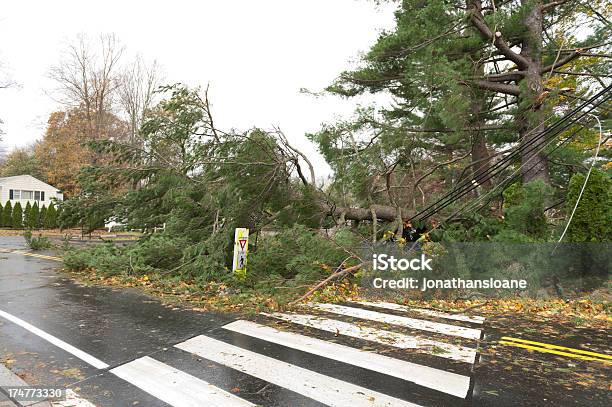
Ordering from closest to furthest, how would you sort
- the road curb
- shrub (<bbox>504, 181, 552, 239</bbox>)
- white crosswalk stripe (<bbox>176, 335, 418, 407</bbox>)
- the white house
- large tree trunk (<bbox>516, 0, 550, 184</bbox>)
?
the road curb < white crosswalk stripe (<bbox>176, 335, 418, 407</bbox>) < shrub (<bbox>504, 181, 552, 239</bbox>) < large tree trunk (<bbox>516, 0, 550, 184</bbox>) < the white house

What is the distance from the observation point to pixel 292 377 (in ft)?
13.3

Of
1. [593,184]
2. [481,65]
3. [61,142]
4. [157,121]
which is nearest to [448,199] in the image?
[593,184]

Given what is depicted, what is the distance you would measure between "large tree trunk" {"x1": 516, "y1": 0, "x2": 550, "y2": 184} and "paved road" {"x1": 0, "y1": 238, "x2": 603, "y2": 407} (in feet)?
19.1

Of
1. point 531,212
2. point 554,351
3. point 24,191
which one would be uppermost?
point 24,191

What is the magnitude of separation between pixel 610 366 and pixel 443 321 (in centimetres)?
227

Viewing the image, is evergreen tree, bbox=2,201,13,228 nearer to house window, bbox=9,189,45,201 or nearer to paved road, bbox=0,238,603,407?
house window, bbox=9,189,45,201

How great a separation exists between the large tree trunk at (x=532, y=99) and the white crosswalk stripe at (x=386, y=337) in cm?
679

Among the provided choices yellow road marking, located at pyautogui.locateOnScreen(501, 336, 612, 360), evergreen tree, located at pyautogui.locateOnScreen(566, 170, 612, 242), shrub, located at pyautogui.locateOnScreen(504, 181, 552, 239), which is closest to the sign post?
yellow road marking, located at pyautogui.locateOnScreen(501, 336, 612, 360)

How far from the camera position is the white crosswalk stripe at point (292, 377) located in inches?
139

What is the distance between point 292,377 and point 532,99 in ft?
30.5

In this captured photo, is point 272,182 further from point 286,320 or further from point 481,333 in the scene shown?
point 481,333

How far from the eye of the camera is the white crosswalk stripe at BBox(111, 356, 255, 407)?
348cm

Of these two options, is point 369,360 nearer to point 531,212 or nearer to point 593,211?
point 531,212

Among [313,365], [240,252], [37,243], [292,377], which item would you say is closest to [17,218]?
[37,243]
